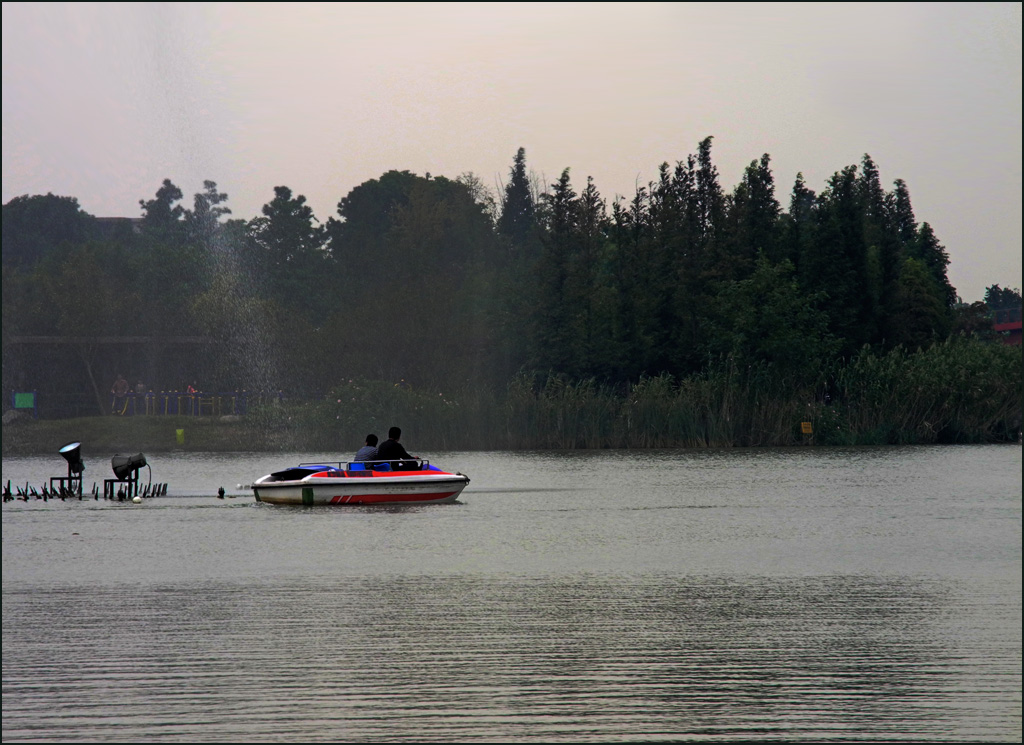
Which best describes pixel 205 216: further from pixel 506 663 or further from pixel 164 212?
pixel 506 663

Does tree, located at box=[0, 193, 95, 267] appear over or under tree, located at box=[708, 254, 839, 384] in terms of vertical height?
over

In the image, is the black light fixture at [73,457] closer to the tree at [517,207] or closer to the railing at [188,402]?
the railing at [188,402]

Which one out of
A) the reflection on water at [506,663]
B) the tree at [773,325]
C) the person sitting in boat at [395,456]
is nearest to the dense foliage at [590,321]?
the tree at [773,325]

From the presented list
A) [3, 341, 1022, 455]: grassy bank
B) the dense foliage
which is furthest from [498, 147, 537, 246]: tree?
[3, 341, 1022, 455]: grassy bank

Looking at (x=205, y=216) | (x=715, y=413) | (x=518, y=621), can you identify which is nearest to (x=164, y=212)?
(x=205, y=216)

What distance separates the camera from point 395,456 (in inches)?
1312

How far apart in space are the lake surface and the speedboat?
0.46m

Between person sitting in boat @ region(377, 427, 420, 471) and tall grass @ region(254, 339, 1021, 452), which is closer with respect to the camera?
person sitting in boat @ region(377, 427, 420, 471)

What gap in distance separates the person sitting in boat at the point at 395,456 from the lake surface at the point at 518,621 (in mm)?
1243

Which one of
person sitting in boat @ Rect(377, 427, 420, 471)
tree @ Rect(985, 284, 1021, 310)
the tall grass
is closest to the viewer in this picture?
person sitting in boat @ Rect(377, 427, 420, 471)

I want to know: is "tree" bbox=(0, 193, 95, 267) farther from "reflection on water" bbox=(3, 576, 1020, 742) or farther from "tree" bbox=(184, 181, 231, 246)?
"reflection on water" bbox=(3, 576, 1020, 742)

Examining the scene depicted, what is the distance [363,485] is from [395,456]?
1.52 meters

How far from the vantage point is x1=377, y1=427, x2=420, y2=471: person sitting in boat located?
32.5 metres

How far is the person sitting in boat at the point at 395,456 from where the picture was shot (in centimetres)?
3250
